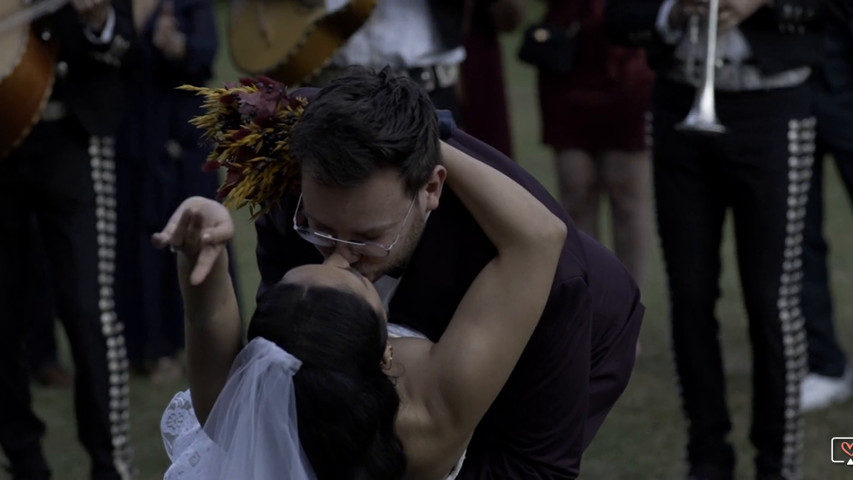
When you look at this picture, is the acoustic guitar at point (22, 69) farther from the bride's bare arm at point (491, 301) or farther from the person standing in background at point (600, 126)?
the person standing in background at point (600, 126)

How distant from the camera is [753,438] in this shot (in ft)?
14.9

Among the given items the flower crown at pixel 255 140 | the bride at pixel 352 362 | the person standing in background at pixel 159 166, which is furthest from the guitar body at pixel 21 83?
the bride at pixel 352 362

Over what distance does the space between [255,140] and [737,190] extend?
1931 mm

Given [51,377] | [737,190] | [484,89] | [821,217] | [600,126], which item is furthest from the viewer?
[484,89]

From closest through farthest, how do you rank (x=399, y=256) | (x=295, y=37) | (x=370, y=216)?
1. (x=370, y=216)
2. (x=399, y=256)
3. (x=295, y=37)

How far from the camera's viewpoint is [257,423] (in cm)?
273

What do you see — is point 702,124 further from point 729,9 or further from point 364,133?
point 364,133

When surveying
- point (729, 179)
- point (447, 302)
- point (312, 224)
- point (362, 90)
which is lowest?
point (729, 179)

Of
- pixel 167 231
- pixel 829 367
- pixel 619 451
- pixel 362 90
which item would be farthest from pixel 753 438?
pixel 167 231

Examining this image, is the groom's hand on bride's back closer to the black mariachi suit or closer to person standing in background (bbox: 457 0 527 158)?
the black mariachi suit

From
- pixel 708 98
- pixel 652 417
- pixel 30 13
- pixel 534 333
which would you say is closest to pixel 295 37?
pixel 30 13

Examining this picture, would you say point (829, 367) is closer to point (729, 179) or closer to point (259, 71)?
point (729, 179)

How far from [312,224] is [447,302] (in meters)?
0.36

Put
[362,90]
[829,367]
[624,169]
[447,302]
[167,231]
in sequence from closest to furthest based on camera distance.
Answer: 1. [167,231]
2. [362,90]
3. [447,302]
4. [829,367]
5. [624,169]
